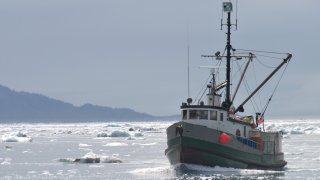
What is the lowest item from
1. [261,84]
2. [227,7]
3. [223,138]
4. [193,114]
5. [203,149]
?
[203,149]

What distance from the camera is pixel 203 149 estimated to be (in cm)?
5288

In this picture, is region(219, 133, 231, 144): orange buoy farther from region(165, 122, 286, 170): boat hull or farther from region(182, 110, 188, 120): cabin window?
region(182, 110, 188, 120): cabin window

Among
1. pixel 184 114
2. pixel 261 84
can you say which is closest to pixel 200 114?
pixel 184 114

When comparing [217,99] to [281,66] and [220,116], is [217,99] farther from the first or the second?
[281,66]

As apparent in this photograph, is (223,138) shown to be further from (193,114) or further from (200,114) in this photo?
(193,114)

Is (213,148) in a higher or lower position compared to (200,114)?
lower

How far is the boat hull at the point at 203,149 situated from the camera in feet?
173

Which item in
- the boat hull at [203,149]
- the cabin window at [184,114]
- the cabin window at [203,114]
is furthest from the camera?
the cabin window at [184,114]

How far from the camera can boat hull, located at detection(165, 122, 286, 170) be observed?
173 feet

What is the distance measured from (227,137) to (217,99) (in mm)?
4064

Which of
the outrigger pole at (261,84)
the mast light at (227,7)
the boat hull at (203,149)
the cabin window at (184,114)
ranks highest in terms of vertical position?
the mast light at (227,7)

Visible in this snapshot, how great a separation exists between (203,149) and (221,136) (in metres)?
1.38

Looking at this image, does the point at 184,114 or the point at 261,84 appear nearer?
the point at 184,114

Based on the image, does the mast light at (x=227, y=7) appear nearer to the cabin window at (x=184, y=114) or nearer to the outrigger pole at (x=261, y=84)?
the outrigger pole at (x=261, y=84)
